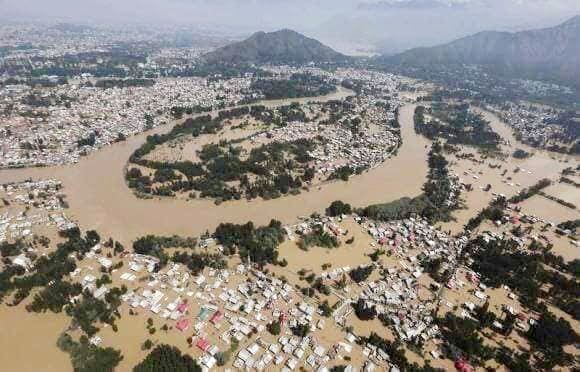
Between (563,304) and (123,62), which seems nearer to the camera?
(563,304)

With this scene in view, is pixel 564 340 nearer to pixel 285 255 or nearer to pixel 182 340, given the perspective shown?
pixel 285 255

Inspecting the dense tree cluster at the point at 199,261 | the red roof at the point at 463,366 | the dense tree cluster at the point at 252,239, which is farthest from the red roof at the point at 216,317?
the red roof at the point at 463,366

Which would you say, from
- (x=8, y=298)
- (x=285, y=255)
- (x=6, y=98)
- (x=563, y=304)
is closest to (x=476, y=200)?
(x=563, y=304)

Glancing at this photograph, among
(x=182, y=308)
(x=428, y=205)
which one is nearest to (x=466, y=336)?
(x=428, y=205)

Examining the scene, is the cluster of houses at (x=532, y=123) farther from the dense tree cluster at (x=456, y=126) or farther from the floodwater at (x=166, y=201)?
the floodwater at (x=166, y=201)

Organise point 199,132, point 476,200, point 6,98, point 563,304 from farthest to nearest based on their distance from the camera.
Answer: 1. point 6,98
2. point 199,132
3. point 476,200
4. point 563,304

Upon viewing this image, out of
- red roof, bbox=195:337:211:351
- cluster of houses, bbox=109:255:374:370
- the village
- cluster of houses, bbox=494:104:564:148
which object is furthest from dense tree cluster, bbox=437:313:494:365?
cluster of houses, bbox=494:104:564:148

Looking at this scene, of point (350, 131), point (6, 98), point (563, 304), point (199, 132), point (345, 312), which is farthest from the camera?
point (6, 98)
